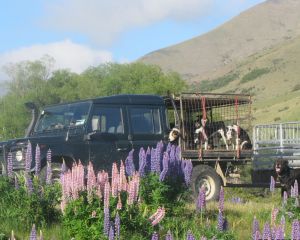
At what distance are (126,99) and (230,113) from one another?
306 cm

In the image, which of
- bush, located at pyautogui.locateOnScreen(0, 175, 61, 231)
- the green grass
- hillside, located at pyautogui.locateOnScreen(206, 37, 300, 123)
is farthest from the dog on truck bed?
the green grass

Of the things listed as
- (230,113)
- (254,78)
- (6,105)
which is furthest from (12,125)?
(254,78)

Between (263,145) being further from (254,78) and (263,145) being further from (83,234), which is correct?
(254,78)

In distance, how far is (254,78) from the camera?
141 meters

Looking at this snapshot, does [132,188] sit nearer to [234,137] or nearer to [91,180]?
[91,180]

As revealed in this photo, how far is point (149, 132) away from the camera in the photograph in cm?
1297

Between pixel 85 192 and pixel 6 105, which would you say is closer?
pixel 85 192

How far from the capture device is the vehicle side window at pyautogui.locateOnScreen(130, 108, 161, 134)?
12836mm

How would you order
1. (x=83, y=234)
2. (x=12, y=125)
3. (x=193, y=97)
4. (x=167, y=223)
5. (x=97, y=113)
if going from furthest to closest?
(x=12, y=125)
(x=193, y=97)
(x=97, y=113)
(x=167, y=223)
(x=83, y=234)

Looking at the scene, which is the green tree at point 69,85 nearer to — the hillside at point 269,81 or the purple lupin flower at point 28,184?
the purple lupin flower at point 28,184

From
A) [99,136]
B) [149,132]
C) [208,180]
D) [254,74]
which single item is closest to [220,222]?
[99,136]

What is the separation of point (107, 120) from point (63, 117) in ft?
3.21

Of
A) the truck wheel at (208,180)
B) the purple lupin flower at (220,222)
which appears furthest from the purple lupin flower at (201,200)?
the truck wheel at (208,180)

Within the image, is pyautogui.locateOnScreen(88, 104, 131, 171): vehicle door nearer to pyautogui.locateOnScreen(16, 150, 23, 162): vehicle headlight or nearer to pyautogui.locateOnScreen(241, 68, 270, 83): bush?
pyautogui.locateOnScreen(16, 150, 23, 162): vehicle headlight
